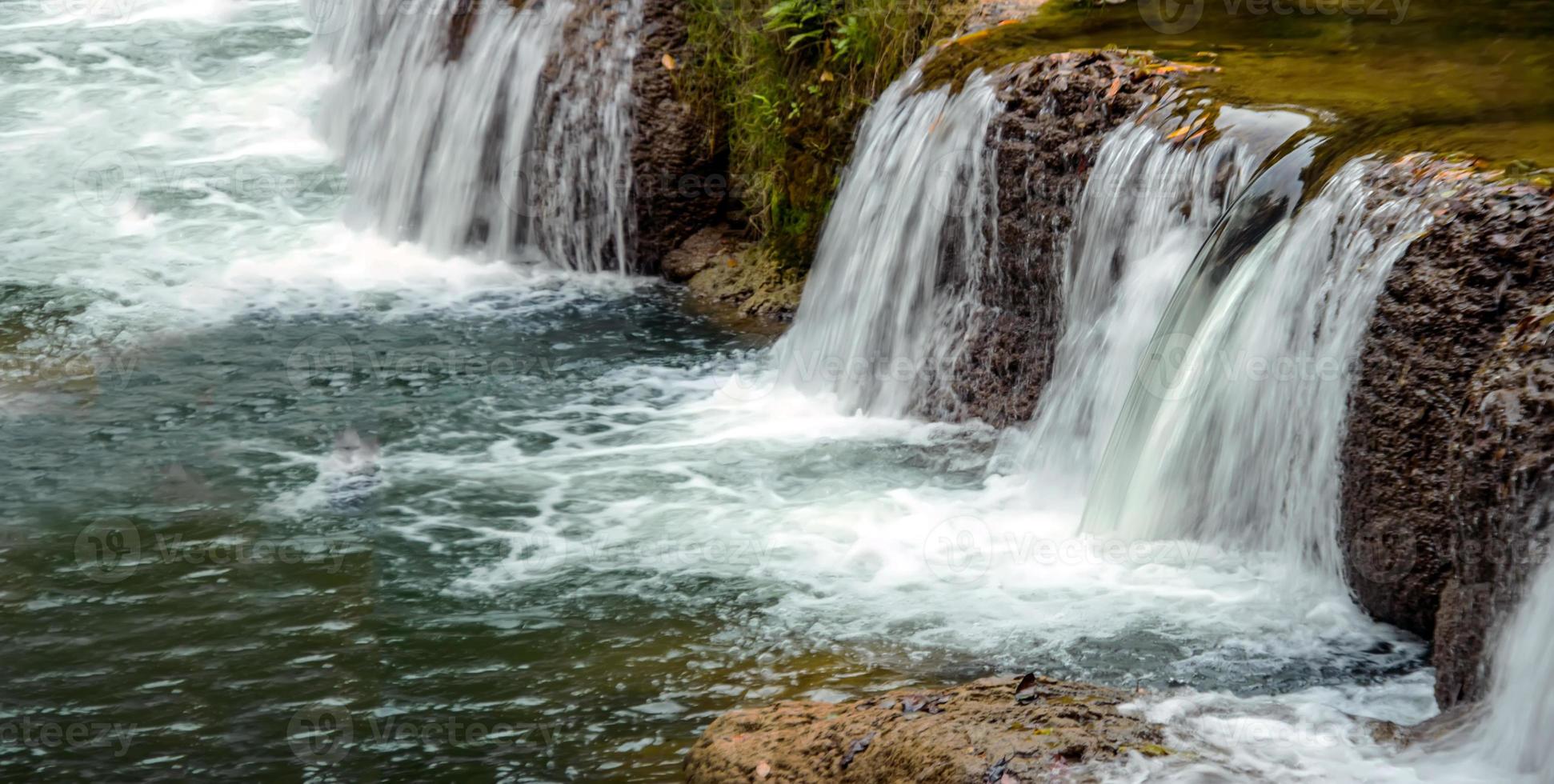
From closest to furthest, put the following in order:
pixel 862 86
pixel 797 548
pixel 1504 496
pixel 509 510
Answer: pixel 1504 496, pixel 797 548, pixel 509 510, pixel 862 86

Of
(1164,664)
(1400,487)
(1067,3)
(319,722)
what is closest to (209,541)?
(319,722)

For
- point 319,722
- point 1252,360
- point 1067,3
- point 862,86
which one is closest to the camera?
point 319,722

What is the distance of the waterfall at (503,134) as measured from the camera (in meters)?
9.58

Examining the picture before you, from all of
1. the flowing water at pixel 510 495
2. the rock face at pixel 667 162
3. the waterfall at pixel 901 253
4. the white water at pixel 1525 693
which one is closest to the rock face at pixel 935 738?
the flowing water at pixel 510 495

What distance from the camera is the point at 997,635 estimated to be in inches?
190

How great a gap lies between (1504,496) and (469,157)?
7479mm

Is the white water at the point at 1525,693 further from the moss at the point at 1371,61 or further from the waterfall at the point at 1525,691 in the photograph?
the moss at the point at 1371,61

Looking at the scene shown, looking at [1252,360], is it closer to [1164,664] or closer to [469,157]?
[1164,664]

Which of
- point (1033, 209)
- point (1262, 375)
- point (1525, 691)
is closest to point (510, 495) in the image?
point (1033, 209)

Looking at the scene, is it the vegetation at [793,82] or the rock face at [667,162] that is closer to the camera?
the vegetation at [793,82]

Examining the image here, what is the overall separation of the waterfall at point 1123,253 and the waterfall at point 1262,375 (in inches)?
9.6

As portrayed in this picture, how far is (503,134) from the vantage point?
32.9ft

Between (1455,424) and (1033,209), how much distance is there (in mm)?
2640

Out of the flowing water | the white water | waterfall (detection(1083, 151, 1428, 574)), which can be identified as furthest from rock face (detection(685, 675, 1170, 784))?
waterfall (detection(1083, 151, 1428, 574))
